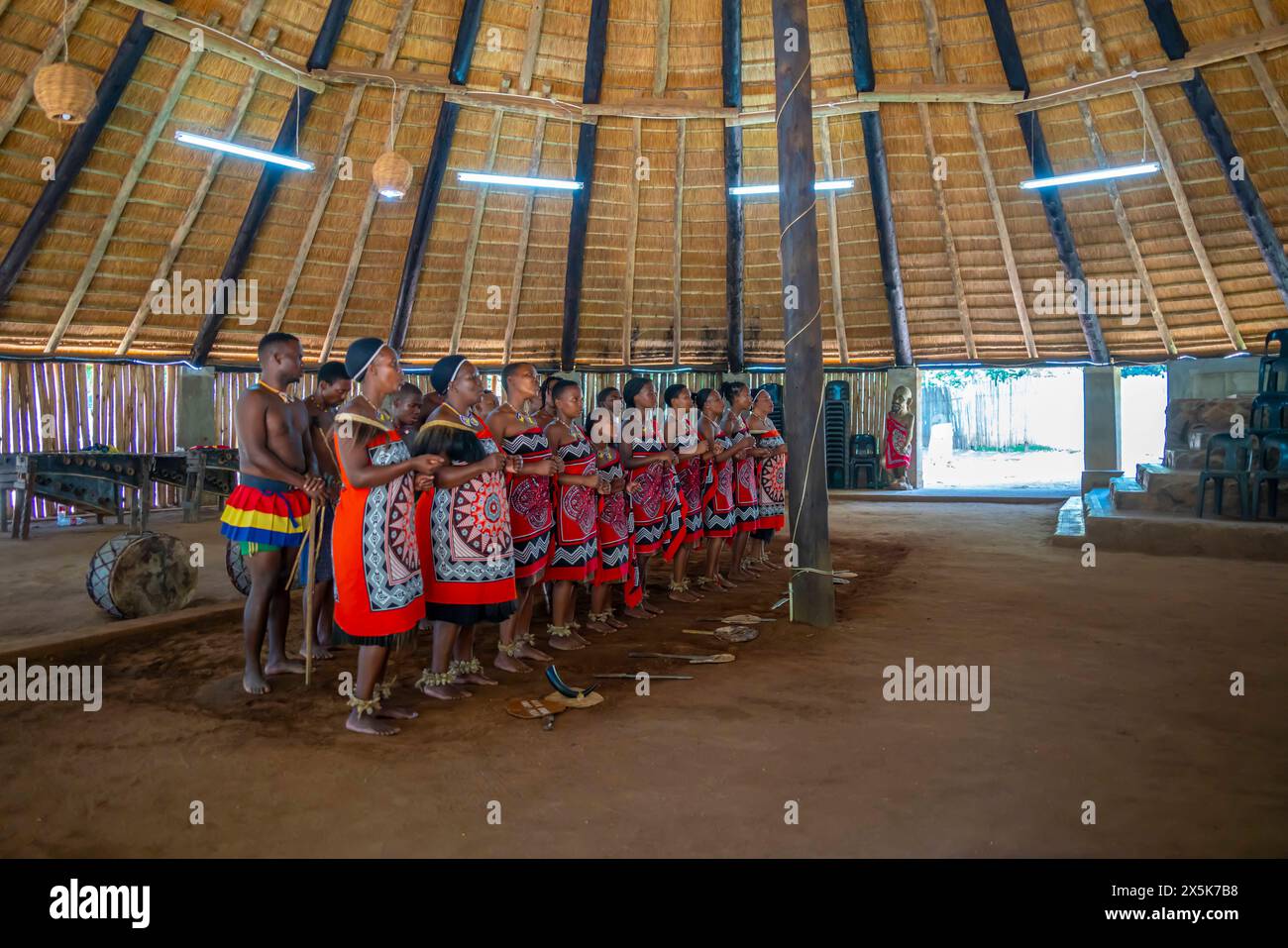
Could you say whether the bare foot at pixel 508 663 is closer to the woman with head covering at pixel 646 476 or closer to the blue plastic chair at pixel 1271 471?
the woman with head covering at pixel 646 476

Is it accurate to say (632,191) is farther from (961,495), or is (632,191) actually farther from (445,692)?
(445,692)

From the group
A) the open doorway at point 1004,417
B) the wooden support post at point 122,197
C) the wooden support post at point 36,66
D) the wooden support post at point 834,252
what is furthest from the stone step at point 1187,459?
the open doorway at point 1004,417

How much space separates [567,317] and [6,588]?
9.32 metres

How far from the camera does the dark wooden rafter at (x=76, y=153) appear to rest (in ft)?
29.6

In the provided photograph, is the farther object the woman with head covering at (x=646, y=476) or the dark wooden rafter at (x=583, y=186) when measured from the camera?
the dark wooden rafter at (x=583, y=186)

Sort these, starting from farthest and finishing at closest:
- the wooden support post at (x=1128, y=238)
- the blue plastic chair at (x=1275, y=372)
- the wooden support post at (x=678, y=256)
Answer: the wooden support post at (x=678, y=256) → the wooden support post at (x=1128, y=238) → the blue plastic chair at (x=1275, y=372)

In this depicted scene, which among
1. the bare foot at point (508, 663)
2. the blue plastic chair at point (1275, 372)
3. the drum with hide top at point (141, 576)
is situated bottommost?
the bare foot at point (508, 663)

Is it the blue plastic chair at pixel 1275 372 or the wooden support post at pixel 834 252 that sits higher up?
the wooden support post at pixel 834 252

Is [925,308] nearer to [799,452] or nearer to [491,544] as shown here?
[799,452]

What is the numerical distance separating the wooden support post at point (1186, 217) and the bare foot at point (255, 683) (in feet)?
39.7

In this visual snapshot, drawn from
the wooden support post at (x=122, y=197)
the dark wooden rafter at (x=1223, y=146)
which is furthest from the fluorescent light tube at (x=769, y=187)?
the wooden support post at (x=122, y=197)

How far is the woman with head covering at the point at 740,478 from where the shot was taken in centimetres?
705

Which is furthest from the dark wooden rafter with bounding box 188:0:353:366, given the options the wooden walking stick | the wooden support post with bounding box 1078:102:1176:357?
the wooden support post with bounding box 1078:102:1176:357

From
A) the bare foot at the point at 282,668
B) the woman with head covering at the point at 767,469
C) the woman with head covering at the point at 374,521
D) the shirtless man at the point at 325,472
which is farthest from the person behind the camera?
the woman with head covering at the point at 767,469
